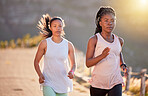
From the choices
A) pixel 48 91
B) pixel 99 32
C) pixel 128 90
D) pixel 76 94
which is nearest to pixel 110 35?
pixel 99 32

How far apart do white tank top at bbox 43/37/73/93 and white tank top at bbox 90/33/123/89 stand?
1.76 ft

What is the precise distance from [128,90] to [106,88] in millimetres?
6363

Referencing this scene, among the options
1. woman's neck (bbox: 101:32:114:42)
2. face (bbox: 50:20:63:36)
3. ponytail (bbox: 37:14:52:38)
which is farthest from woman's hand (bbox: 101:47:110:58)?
ponytail (bbox: 37:14:52:38)

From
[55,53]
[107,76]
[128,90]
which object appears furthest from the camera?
[128,90]

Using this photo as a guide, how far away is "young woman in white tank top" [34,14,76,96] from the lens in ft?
14.5

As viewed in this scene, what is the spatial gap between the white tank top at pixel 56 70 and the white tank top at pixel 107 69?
1.76 feet

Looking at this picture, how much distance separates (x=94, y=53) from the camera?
166 inches

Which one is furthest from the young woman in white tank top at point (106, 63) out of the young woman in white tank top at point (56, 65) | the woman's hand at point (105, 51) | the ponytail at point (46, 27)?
the ponytail at point (46, 27)

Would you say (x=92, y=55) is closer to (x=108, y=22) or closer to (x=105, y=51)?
(x=105, y=51)

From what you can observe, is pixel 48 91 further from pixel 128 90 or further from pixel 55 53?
pixel 128 90

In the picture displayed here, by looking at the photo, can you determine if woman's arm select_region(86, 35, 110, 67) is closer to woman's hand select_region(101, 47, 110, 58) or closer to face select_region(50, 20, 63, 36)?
woman's hand select_region(101, 47, 110, 58)

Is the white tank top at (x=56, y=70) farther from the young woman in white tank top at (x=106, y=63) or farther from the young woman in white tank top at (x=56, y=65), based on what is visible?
the young woman in white tank top at (x=106, y=63)

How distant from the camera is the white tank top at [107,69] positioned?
4.09 meters

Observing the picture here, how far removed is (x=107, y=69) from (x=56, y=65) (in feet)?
2.76
